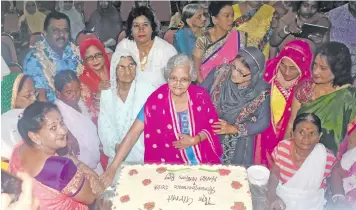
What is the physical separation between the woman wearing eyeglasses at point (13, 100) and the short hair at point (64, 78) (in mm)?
139

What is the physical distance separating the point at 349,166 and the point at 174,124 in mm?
1048

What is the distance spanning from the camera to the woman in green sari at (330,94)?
2.63 m

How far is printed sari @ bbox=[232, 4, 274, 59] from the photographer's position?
8.75 feet

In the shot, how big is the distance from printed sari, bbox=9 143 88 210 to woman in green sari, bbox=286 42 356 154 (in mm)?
1290

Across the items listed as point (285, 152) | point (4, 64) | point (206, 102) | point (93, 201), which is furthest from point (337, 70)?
point (4, 64)

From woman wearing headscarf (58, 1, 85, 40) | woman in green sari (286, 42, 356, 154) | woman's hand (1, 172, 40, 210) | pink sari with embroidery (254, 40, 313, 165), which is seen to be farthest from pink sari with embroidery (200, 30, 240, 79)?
woman's hand (1, 172, 40, 210)

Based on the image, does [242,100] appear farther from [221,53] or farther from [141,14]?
[141,14]

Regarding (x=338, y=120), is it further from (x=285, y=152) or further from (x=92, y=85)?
(x=92, y=85)

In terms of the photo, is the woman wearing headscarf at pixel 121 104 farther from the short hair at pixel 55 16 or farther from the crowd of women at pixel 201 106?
the short hair at pixel 55 16

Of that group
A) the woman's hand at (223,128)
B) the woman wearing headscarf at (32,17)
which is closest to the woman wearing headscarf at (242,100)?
the woman's hand at (223,128)

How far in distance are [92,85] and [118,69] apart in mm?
184

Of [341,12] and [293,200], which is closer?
[341,12]

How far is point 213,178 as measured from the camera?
2770 millimetres

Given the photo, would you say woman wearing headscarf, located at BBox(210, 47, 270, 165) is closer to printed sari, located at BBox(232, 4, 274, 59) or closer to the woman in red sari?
printed sari, located at BBox(232, 4, 274, 59)
